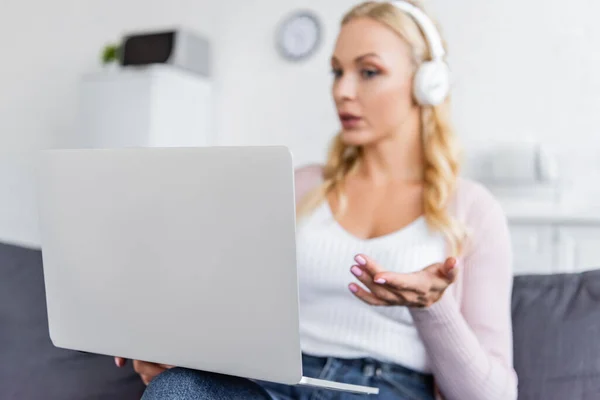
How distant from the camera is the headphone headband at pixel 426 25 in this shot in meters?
1.26

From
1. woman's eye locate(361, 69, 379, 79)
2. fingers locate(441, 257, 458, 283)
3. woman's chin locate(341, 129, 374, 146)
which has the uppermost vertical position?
woman's eye locate(361, 69, 379, 79)

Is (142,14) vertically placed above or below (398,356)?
above

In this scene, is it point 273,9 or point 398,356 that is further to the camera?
point 273,9

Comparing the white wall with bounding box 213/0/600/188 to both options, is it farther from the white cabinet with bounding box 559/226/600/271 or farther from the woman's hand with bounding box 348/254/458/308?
the woman's hand with bounding box 348/254/458/308

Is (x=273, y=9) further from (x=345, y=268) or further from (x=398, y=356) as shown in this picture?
(x=398, y=356)

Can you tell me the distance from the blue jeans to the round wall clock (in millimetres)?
1327

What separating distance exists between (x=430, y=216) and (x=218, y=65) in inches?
57.1

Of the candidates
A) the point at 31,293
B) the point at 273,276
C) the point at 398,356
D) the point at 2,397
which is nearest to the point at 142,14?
the point at 31,293

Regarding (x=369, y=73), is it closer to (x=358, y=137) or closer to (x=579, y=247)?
(x=358, y=137)

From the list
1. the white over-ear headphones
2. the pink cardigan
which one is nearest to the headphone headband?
the white over-ear headphones

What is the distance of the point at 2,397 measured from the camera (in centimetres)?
116

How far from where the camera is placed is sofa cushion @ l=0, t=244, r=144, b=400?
3.96 ft

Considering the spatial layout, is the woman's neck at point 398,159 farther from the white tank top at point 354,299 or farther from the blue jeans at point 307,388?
the blue jeans at point 307,388

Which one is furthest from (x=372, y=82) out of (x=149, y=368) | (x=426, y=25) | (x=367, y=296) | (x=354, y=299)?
(x=149, y=368)
